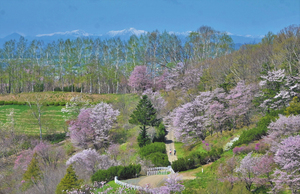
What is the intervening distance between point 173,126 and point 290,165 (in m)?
20.8

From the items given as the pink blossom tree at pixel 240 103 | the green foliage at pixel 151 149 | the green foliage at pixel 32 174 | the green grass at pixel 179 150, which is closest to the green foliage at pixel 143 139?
the green foliage at pixel 151 149

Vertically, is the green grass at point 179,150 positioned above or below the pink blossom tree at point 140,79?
below

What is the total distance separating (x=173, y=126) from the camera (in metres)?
32.8

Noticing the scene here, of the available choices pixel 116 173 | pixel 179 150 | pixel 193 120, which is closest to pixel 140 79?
pixel 179 150

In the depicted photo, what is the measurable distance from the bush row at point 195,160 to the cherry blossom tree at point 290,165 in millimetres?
8355

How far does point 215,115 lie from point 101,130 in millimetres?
14061

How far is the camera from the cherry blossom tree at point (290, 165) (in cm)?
1220

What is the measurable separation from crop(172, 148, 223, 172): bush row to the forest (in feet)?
0.29

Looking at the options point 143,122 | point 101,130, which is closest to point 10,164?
point 101,130

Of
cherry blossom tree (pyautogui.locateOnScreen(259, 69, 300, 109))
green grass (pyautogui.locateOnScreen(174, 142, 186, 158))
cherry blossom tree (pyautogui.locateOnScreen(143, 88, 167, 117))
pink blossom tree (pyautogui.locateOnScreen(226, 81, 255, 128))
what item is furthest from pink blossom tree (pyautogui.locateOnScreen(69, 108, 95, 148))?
cherry blossom tree (pyautogui.locateOnScreen(259, 69, 300, 109))

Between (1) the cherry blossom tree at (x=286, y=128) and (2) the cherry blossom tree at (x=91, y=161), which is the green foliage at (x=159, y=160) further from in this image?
(1) the cherry blossom tree at (x=286, y=128)

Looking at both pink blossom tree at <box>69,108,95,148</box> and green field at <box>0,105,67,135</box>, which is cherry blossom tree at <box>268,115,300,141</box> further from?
green field at <box>0,105,67,135</box>

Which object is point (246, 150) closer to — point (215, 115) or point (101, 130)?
point (215, 115)

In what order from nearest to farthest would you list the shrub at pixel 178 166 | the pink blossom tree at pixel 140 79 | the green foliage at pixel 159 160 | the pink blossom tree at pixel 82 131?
the shrub at pixel 178 166 < the green foliage at pixel 159 160 < the pink blossom tree at pixel 82 131 < the pink blossom tree at pixel 140 79
